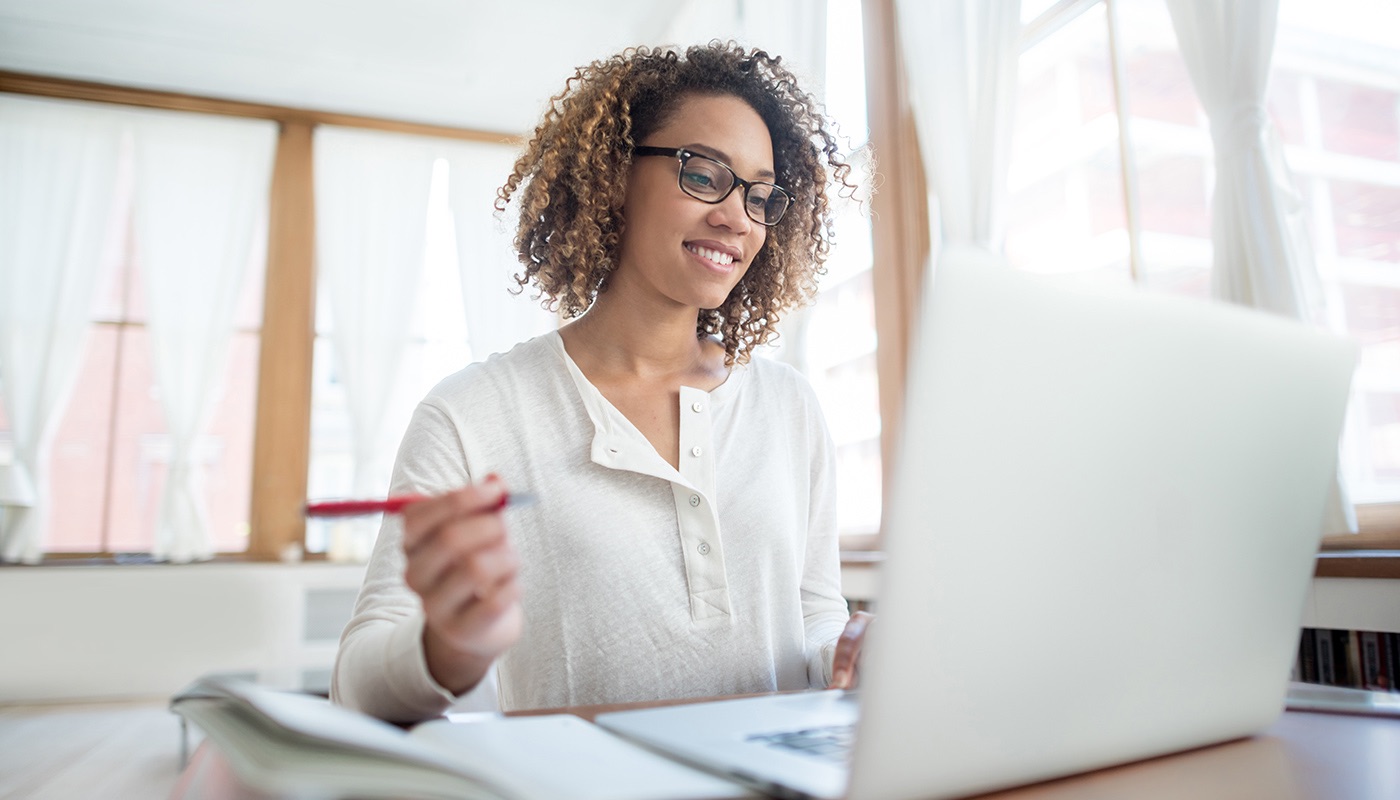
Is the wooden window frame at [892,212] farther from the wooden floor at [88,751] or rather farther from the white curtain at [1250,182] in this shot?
the wooden floor at [88,751]

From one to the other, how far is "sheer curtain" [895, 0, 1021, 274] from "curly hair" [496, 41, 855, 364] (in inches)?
37.6

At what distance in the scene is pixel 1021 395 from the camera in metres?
0.43

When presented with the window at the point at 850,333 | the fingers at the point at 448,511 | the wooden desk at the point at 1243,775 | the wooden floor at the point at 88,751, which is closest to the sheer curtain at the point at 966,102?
the window at the point at 850,333

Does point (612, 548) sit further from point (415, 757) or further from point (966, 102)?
point (966, 102)

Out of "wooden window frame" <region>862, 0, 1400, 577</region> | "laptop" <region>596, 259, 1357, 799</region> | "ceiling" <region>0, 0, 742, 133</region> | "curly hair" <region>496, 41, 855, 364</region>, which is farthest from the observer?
"ceiling" <region>0, 0, 742, 133</region>

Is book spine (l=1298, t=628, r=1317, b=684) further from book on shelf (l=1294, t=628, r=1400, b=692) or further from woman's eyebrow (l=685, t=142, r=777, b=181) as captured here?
woman's eyebrow (l=685, t=142, r=777, b=181)

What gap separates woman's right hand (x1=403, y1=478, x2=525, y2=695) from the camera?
528 millimetres

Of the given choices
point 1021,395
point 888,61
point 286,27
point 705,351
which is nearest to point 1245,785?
point 1021,395

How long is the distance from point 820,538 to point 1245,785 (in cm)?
81

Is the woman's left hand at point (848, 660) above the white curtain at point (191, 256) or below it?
below

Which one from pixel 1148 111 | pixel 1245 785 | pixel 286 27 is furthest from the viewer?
pixel 286 27

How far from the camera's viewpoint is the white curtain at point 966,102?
7.80ft

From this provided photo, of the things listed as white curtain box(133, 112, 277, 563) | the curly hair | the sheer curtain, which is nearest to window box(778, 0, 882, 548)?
the sheer curtain

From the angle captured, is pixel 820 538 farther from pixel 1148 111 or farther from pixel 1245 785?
pixel 1148 111
